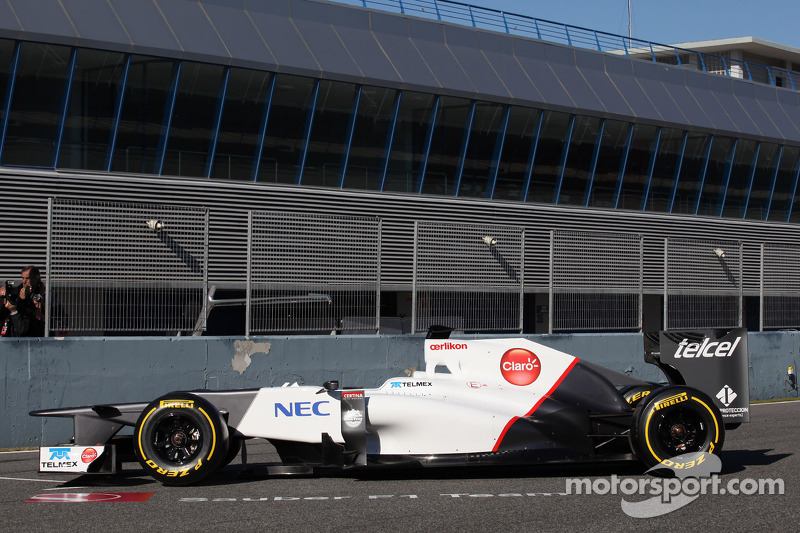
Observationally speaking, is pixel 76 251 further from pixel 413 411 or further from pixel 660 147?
pixel 660 147

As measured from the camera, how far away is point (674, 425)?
7535 millimetres

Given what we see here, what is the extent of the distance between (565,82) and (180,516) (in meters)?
18.3

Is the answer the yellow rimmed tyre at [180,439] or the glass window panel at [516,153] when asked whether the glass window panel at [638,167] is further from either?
the yellow rimmed tyre at [180,439]

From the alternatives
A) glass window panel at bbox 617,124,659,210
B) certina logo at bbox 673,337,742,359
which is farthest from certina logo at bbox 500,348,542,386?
glass window panel at bbox 617,124,659,210

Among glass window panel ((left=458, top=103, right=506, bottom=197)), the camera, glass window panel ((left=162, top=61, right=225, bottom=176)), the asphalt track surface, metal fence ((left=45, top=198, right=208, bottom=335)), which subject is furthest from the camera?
glass window panel ((left=458, top=103, right=506, bottom=197))

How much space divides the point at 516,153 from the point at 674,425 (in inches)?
564

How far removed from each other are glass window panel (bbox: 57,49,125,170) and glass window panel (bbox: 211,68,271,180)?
6.90 feet

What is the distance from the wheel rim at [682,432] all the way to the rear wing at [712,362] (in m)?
0.75

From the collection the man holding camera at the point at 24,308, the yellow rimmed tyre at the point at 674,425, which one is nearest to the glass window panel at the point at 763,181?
the yellow rimmed tyre at the point at 674,425

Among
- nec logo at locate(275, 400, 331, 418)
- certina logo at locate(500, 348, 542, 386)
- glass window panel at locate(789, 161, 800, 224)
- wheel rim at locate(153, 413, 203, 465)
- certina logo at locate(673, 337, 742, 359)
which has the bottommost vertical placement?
wheel rim at locate(153, 413, 203, 465)

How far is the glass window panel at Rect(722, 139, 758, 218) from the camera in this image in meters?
25.2

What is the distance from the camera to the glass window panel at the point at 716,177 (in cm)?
2461

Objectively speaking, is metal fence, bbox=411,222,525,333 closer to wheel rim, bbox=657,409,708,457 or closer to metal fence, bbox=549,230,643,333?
metal fence, bbox=549,230,643,333

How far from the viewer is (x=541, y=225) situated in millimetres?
21969
